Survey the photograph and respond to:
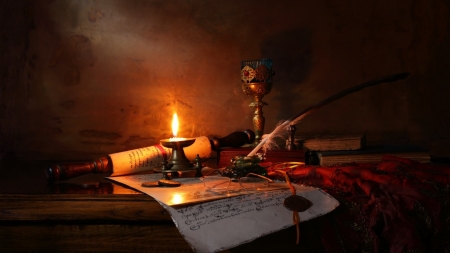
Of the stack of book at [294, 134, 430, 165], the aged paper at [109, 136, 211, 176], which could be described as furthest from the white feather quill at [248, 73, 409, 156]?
the aged paper at [109, 136, 211, 176]

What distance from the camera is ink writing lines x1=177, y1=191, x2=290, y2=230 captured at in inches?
36.5

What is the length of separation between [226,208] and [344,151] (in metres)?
0.60

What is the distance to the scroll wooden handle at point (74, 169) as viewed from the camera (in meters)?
1.21

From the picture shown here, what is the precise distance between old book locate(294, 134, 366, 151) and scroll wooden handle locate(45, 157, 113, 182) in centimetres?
57

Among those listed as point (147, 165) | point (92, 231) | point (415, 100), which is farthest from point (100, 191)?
point (415, 100)

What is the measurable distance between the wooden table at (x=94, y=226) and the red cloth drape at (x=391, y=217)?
0.06 m

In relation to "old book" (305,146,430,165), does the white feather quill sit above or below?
above

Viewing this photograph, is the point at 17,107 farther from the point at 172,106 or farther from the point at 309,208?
the point at 309,208

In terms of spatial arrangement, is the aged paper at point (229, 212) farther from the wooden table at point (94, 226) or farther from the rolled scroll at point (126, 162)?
the rolled scroll at point (126, 162)

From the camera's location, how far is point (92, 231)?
1.07 meters

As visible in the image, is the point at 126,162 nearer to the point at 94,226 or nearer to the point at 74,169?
the point at 74,169

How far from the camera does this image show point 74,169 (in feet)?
4.04

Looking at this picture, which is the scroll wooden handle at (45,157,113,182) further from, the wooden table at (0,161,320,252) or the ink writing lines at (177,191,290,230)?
the ink writing lines at (177,191,290,230)

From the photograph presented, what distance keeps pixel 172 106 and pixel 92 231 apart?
0.83 m
